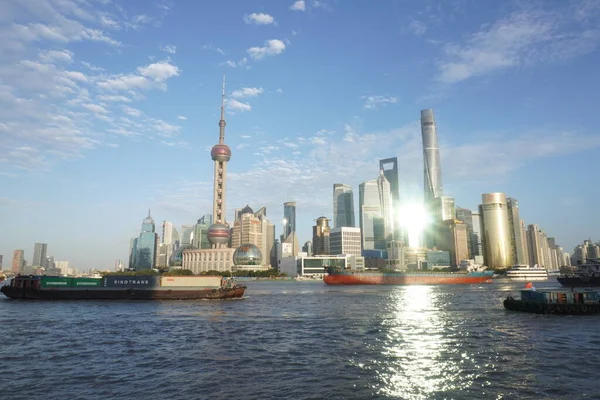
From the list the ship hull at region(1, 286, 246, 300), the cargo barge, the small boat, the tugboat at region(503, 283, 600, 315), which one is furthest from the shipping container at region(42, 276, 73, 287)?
the small boat

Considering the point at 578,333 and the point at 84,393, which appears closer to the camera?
the point at 84,393

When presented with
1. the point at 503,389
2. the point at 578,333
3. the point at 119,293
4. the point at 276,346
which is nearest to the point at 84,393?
the point at 276,346

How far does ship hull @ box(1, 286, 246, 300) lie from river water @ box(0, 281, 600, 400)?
37.6 meters

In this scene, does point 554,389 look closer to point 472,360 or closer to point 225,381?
point 472,360

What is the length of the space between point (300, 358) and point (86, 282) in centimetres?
8632

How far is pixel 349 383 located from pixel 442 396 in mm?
6257

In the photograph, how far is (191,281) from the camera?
331 feet

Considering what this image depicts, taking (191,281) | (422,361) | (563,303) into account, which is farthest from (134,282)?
(563,303)

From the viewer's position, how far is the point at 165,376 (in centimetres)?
2912

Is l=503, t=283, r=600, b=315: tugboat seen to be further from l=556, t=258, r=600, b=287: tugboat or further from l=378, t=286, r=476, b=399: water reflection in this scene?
l=556, t=258, r=600, b=287: tugboat

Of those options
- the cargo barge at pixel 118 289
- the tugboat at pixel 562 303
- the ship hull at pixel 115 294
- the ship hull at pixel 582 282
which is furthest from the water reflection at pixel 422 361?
the ship hull at pixel 582 282

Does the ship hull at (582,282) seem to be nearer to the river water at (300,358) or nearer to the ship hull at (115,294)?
the river water at (300,358)

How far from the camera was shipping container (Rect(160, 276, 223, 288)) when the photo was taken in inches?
3971

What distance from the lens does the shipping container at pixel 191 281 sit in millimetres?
100875
